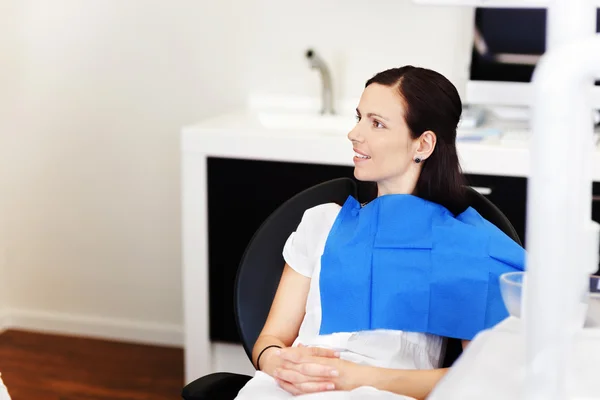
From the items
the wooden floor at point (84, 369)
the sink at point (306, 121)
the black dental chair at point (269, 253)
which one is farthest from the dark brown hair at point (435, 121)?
the wooden floor at point (84, 369)

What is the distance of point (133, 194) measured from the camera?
3.22m

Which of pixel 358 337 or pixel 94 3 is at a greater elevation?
pixel 94 3

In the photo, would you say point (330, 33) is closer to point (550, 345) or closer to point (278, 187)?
point (278, 187)

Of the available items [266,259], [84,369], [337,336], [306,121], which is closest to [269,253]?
[266,259]

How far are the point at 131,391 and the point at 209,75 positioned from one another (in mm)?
1092

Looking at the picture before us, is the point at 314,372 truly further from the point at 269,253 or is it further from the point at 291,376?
the point at 269,253

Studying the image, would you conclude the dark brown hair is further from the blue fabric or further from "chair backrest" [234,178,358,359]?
"chair backrest" [234,178,358,359]

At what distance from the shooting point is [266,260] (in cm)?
176

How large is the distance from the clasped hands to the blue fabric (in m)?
0.07

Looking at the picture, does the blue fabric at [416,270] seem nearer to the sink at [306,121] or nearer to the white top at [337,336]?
the white top at [337,336]

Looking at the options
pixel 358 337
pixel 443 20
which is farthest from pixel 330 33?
pixel 358 337

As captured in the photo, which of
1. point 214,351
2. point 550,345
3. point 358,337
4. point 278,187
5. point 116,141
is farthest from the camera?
point 116,141

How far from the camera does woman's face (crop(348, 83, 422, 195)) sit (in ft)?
5.10

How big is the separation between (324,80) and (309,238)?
4.13ft
